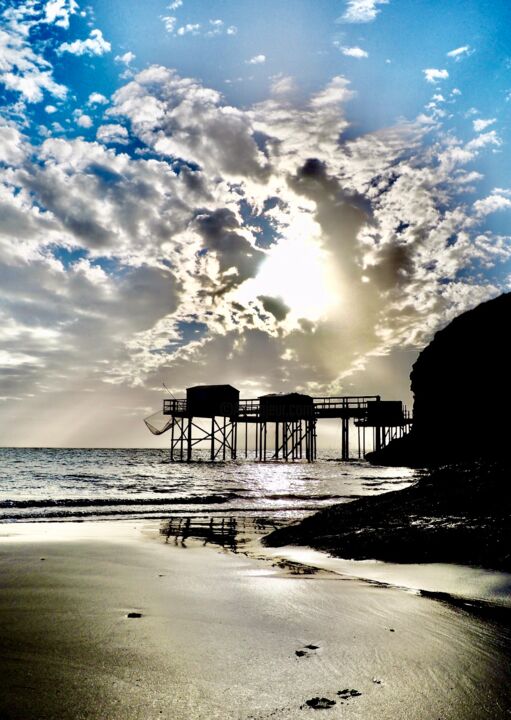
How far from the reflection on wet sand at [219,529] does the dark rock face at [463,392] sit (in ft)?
78.7

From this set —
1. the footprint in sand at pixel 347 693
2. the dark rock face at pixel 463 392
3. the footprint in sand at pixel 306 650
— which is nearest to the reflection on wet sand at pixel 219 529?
the footprint in sand at pixel 306 650

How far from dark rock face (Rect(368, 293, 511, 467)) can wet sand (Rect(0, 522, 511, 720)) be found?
29.9 m

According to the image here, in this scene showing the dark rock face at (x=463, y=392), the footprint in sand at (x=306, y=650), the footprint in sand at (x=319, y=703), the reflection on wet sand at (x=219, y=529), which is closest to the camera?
the footprint in sand at (x=319, y=703)

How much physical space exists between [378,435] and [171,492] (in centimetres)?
3713

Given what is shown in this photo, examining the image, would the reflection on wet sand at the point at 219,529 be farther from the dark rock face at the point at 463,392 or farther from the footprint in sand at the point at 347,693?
the dark rock face at the point at 463,392

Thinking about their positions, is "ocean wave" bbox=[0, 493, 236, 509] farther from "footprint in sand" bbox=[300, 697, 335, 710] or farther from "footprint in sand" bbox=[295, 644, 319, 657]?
"footprint in sand" bbox=[300, 697, 335, 710]

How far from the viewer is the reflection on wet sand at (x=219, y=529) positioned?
7.05 meters

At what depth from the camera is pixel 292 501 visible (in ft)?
51.8

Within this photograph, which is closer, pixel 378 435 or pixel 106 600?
pixel 106 600

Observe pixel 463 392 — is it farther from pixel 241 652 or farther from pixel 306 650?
pixel 241 652

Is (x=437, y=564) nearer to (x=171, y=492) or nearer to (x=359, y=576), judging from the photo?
(x=359, y=576)

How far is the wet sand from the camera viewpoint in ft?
5.29

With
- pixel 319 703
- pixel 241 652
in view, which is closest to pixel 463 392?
pixel 241 652

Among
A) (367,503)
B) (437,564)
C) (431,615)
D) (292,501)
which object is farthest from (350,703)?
(292,501)
